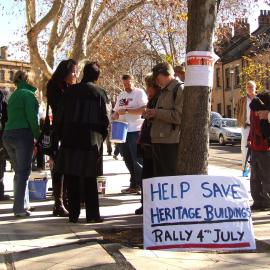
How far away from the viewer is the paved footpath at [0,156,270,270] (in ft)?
16.3

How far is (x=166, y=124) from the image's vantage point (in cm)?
700

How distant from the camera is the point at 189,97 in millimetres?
6125

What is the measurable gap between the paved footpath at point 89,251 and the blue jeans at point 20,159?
0.27 metres

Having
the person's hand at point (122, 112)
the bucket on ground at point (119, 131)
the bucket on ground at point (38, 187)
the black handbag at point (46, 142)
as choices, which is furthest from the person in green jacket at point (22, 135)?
the person's hand at point (122, 112)

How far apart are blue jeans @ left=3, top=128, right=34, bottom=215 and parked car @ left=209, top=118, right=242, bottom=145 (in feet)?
85.4

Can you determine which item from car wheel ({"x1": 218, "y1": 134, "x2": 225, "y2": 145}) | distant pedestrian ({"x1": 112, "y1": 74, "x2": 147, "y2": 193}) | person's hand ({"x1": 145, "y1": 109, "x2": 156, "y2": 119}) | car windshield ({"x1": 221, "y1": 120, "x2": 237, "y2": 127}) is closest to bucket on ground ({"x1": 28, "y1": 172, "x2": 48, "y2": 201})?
distant pedestrian ({"x1": 112, "y1": 74, "x2": 147, "y2": 193})

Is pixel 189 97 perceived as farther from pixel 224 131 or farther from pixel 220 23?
pixel 224 131

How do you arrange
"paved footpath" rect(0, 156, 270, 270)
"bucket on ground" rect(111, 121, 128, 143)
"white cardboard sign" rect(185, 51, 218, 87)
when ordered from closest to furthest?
"paved footpath" rect(0, 156, 270, 270) < "white cardboard sign" rect(185, 51, 218, 87) < "bucket on ground" rect(111, 121, 128, 143)

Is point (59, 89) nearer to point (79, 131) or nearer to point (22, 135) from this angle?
point (22, 135)

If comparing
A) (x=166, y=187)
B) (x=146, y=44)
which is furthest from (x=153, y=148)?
(x=146, y=44)

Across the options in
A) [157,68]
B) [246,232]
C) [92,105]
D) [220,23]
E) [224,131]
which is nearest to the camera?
[246,232]

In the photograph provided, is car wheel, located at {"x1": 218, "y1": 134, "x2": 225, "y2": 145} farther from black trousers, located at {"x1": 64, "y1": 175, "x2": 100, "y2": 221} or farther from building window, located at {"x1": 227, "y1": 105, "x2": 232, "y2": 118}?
black trousers, located at {"x1": 64, "y1": 175, "x2": 100, "y2": 221}

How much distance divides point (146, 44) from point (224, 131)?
42.4 ft

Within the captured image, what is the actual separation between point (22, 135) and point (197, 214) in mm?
2994
